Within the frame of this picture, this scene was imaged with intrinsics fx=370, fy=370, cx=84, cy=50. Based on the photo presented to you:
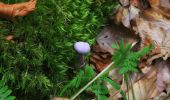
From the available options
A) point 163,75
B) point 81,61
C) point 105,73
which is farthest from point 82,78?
point 163,75

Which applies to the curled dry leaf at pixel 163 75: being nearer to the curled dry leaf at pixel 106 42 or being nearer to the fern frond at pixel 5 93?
the curled dry leaf at pixel 106 42

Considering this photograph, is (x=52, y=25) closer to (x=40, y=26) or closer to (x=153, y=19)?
(x=40, y=26)

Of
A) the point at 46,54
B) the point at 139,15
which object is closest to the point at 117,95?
the point at 46,54

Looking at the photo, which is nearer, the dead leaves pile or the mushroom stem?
the mushroom stem

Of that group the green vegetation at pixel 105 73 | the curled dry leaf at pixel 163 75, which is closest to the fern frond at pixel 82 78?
the green vegetation at pixel 105 73

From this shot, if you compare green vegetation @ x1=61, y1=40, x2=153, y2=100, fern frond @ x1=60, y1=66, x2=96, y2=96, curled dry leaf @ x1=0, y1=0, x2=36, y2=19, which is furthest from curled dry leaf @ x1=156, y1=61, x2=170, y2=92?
curled dry leaf @ x1=0, y1=0, x2=36, y2=19

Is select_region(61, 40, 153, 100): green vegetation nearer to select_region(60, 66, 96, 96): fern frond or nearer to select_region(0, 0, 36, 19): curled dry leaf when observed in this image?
select_region(60, 66, 96, 96): fern frond

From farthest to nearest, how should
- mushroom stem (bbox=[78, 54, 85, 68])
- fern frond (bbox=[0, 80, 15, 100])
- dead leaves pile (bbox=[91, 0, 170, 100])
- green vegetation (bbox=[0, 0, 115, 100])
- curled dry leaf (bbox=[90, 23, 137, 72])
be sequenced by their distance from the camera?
curled dry leaf (bbox=[90, 23, 137, 72]), dead leaves pile (bbox=[91, 0, 170, 100]), mushroom stem (bbox=[78, 54, 85, 68]), green vegetation (bbox=[0, 0, 115, 100]), fern frond (bbox=[0, 80, 15, 100])
